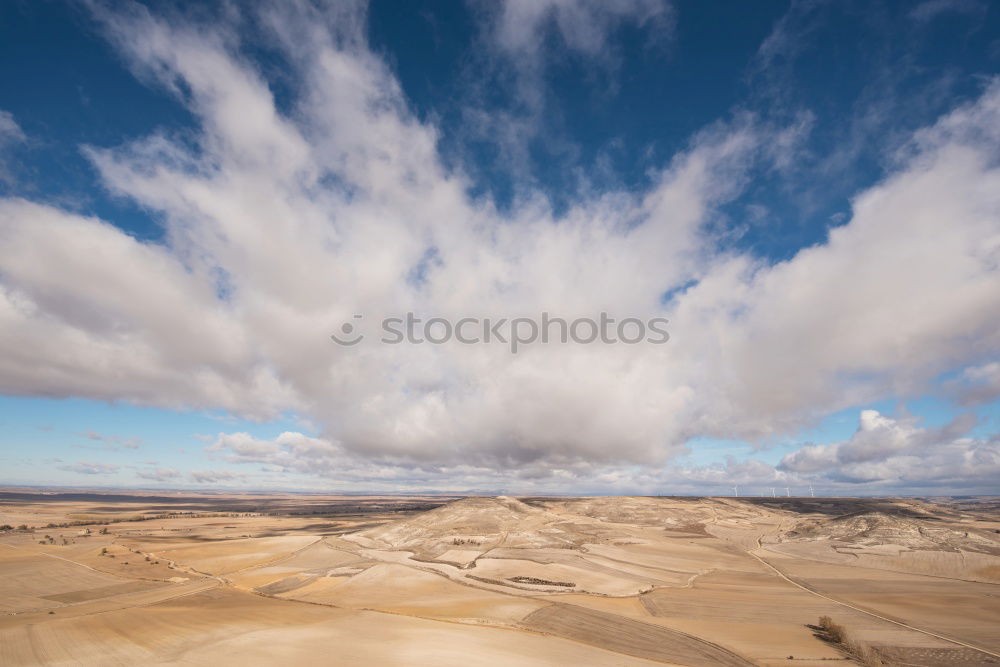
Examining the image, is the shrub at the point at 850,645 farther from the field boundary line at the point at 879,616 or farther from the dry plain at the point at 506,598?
the field boundary line at the point at 879,616

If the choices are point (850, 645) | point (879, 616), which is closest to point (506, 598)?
point (850, 645)

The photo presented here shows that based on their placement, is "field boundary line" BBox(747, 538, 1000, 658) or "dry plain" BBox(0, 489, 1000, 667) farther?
"field boundary line" BBox(747, 538, 1000, 658)

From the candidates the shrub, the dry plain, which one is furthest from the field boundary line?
the shrub

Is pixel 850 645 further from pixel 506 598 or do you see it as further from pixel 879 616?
pixel 506 598

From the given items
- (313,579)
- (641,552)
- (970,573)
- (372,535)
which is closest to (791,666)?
(313,579)

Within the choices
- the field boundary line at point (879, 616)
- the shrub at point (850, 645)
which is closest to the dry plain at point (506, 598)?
the shrub at point (850, 645)

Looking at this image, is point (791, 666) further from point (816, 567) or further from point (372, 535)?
point (372, 535)

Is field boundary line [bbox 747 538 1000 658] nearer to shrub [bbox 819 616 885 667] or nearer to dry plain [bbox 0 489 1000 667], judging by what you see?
dry plain [bbox 0 489 1000 667]

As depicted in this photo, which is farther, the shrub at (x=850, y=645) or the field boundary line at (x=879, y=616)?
the field boundary line at (x=879, y=616)
